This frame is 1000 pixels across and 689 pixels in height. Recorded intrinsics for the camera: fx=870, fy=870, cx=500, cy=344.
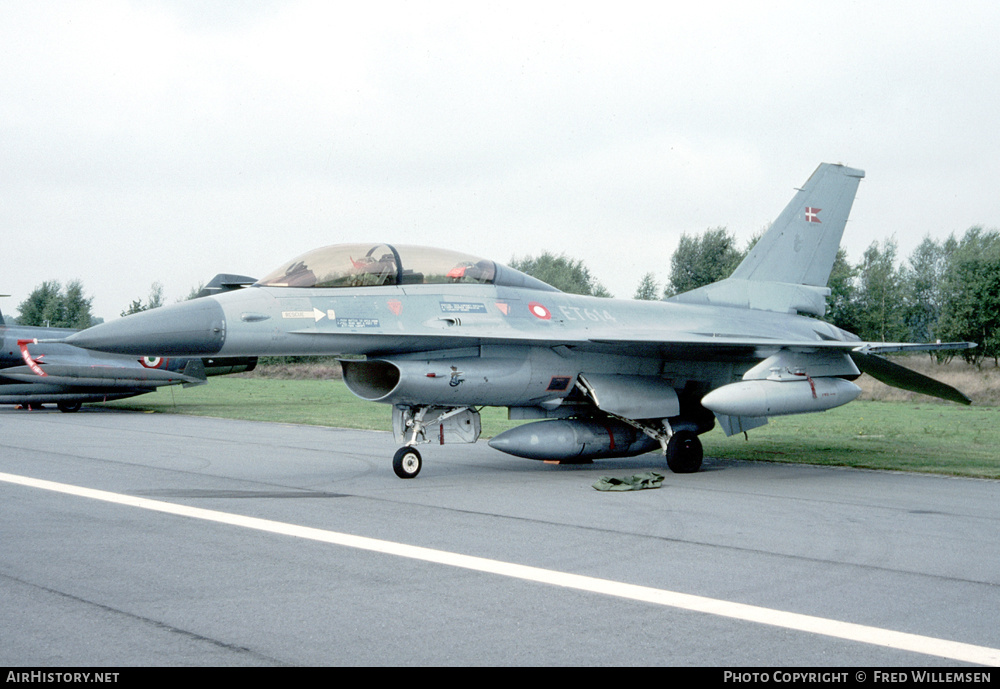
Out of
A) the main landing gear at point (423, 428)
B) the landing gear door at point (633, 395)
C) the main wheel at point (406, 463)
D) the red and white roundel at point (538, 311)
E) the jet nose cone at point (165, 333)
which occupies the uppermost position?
the red and white roundel at point (538, 311)

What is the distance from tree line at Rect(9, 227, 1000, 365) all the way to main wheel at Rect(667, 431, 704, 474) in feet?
78.1

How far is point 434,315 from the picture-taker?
1026cm

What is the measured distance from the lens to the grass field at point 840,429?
536 inches

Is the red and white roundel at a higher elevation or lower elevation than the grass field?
higher

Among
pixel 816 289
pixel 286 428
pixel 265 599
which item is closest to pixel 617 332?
pixel 816 289

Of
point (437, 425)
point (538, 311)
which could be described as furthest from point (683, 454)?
point (437, 425)

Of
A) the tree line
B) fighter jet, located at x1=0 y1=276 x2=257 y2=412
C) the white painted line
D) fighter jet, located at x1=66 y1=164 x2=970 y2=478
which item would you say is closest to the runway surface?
the white painted line

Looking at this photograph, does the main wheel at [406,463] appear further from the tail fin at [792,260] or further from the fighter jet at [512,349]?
the tail fin at [792,260]

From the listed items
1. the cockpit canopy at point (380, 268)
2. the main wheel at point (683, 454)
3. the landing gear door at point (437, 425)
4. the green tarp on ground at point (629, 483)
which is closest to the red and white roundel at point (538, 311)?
the cockpit canopy at point (380, 268)

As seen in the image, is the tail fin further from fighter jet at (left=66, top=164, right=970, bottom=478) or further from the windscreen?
the windscreen

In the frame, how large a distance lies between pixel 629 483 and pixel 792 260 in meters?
5.91

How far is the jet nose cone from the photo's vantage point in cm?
873

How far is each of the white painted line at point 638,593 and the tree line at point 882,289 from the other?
1187 inches
